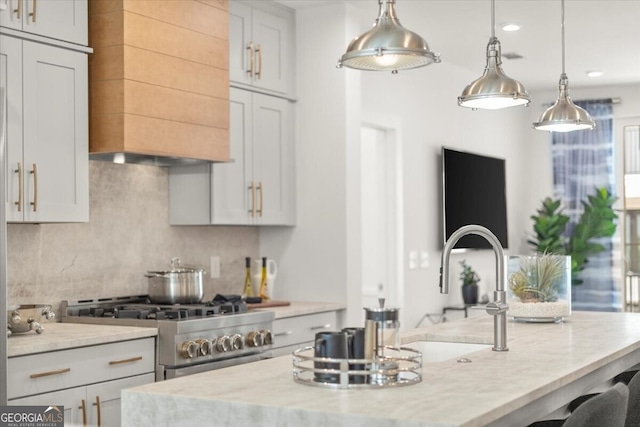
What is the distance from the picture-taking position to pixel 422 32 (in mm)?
6203

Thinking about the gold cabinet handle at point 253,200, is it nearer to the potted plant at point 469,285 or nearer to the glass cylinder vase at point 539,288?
the glass cylinder vase at point 539,288

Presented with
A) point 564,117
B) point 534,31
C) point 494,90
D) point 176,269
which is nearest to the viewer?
point 494,90

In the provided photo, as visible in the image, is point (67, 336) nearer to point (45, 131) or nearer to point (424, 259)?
point (45, 131)

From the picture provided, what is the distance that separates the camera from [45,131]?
3787 mm

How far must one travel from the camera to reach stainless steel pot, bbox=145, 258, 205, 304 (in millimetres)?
4418

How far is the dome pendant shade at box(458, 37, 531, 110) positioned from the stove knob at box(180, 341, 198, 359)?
5.26ft

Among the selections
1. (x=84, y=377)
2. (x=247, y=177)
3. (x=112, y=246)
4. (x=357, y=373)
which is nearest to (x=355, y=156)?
(x=247, y=177)

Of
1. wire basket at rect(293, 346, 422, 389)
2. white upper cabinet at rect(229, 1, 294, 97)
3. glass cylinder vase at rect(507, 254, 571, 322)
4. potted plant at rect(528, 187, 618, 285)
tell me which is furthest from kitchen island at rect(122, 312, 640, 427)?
potted plant at rect(528, 187, 618, 285)

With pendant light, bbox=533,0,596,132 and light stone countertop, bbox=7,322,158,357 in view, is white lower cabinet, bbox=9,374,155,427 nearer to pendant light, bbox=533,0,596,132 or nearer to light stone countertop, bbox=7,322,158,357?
light stone countertop, bbox=7,322,158,357

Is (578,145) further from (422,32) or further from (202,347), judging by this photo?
(202,347)

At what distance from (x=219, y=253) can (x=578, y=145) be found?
4903 millimetres

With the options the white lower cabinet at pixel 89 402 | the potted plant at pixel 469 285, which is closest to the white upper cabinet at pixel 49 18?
the white lower cabinet at pixel 89 402

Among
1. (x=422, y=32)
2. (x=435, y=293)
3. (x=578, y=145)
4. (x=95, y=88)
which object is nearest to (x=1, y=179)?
(x=95, y=88)

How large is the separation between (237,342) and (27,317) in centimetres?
103
